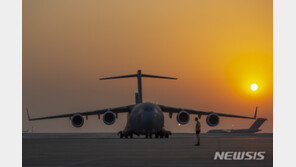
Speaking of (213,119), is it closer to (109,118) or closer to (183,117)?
(183,117)

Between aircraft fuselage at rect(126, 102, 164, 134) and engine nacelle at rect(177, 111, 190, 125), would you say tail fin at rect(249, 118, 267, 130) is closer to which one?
engine nacelle at rect(177, 111, 190, 125)

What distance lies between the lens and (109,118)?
4397 cm

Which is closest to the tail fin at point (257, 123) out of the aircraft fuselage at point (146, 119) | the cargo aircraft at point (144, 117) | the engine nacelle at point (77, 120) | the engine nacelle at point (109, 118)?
the cargo aircraft at point (144, 117)

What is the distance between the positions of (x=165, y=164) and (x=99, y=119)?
107ft

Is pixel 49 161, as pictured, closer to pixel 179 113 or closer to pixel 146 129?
pixel 146 129

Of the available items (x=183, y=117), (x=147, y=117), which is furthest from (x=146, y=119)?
(x=183, y=117)

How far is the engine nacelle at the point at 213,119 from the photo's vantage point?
45.3 meters

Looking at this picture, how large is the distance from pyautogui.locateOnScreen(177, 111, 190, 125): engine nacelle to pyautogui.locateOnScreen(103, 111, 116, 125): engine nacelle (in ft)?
15.9

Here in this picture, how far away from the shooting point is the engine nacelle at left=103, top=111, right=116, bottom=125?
4378 cm

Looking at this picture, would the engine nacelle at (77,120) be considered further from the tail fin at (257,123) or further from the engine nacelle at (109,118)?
the tail fin at (257,123)

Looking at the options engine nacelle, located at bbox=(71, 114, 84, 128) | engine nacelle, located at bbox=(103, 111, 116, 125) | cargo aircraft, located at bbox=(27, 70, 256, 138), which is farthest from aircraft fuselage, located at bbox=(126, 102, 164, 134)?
engine nacelle, located at bbox=(71, 114, 84, 128)

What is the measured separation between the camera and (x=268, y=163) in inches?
561

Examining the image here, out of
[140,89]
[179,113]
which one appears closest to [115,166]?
[179,113]

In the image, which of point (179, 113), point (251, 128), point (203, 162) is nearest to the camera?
point (203, 162)
